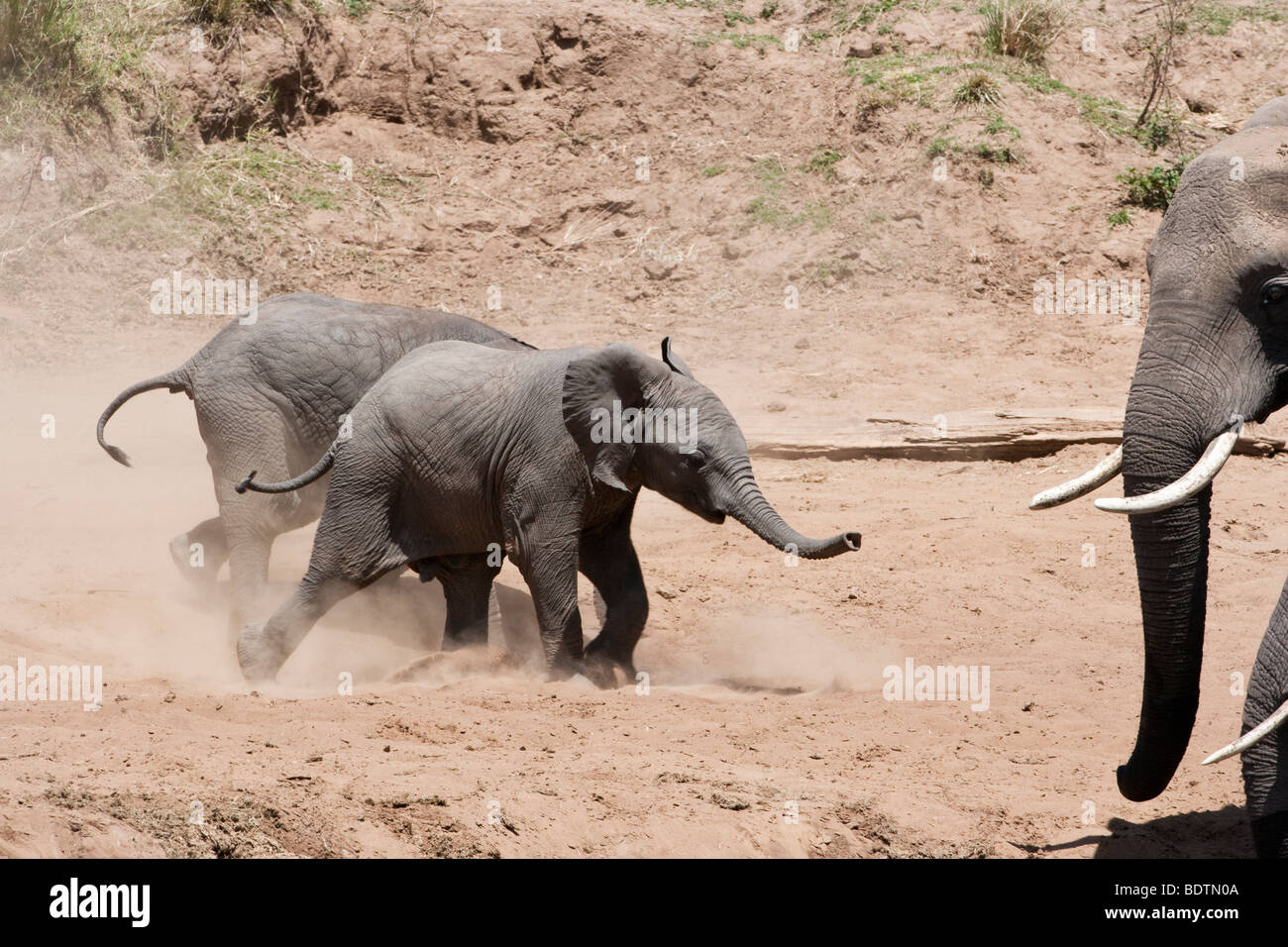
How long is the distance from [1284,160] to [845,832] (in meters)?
2.68

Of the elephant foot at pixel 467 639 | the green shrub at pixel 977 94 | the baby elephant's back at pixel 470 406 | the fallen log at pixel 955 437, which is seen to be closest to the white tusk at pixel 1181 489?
the baby elephant's back at pixel 470 406

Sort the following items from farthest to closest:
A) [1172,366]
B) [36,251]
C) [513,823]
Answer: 1. [36,251]
2. [513,823]
3. [1172,366]

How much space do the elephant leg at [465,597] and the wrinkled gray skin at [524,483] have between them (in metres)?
0.14

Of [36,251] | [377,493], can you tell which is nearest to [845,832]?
[377,493]

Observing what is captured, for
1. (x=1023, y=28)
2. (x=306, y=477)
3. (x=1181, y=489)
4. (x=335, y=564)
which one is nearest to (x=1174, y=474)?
(x=1181, y=489)

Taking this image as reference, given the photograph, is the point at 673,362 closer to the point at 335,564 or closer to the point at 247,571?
the point at 335,564

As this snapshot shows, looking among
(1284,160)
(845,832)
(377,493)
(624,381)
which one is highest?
(1284,160)

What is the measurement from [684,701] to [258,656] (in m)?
2.23

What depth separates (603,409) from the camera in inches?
291

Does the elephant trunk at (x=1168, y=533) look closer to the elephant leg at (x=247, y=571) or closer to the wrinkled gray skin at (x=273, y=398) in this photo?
the wrinkled gray skin at (x=273, y=398)

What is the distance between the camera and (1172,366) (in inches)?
183

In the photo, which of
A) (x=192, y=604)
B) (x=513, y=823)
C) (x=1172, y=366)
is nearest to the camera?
(x=1172, y=366)

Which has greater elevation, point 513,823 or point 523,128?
point 523,128
